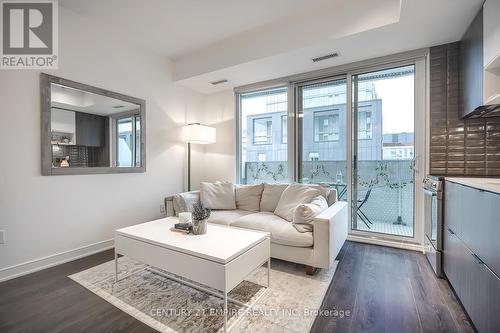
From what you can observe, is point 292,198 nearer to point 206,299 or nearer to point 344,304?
point 344,304

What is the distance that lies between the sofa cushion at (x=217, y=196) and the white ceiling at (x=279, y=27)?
168 cm

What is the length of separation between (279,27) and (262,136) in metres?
1.69

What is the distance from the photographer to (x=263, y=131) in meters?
4.03

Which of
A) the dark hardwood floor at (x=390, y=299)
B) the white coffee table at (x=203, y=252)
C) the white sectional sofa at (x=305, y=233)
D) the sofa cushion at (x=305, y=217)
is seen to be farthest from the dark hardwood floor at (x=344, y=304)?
the sofa cushion at (x=305, y=217)

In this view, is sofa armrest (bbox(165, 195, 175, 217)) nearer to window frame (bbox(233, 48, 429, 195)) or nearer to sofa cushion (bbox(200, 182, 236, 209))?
sofa cushion (bbox(200, 182, 236, 209))

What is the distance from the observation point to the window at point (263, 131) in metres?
3.95

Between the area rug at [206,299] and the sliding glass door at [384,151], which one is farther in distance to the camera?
the sliding glass door at [384,151]

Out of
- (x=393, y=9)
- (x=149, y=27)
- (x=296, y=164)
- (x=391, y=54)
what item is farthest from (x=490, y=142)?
(x=149, y=27)

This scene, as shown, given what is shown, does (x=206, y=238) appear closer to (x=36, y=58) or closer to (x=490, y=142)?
(x=36, y=58)

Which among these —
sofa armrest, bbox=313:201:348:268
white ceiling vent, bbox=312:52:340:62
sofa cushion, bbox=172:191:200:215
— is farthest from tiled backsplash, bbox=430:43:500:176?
sofa cushion, bbox=172:191:200:215

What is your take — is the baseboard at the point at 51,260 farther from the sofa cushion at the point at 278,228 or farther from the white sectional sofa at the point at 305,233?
the sofa cushion at the point at 278,228

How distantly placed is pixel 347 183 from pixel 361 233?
695 millimetres

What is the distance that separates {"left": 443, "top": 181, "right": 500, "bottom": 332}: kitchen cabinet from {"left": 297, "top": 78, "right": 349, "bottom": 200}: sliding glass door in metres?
1.44

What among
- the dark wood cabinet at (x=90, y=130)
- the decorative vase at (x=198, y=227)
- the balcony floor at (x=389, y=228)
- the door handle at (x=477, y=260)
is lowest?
the balcony floor at (x=389, y=228)
